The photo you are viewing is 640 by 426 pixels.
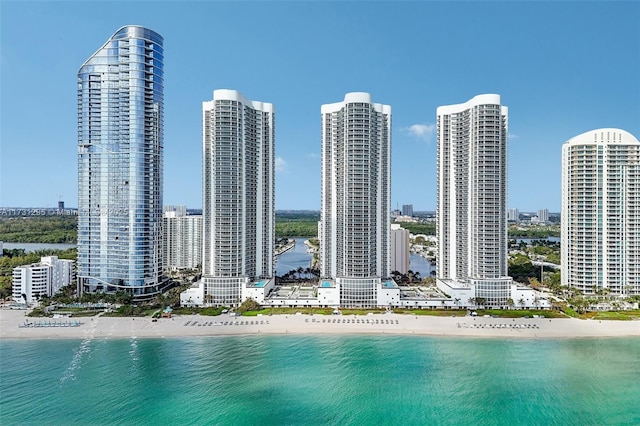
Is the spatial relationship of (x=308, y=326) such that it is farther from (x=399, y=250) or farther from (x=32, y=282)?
(x=32, y=282)

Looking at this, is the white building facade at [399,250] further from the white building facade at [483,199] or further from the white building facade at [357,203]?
the white building facade at [483,199]

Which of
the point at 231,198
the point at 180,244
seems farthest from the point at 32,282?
the point at 180,244

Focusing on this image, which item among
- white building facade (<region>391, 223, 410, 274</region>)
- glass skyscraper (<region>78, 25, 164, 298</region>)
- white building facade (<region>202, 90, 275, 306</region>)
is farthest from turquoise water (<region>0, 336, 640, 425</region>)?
white building facade (<region>391, 223, 410, 274</region>)

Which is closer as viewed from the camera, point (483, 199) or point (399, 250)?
point (483, 199)

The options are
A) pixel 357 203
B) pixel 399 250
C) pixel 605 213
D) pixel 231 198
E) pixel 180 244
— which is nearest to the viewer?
pixel 357 203

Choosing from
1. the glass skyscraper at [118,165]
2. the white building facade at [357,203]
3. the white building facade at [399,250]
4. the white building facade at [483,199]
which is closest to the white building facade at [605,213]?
the white building facade at [483,199]

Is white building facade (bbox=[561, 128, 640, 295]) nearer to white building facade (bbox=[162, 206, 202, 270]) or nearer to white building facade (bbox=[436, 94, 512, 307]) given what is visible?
white building facade (bbox=[436, 94, 512, 307])
